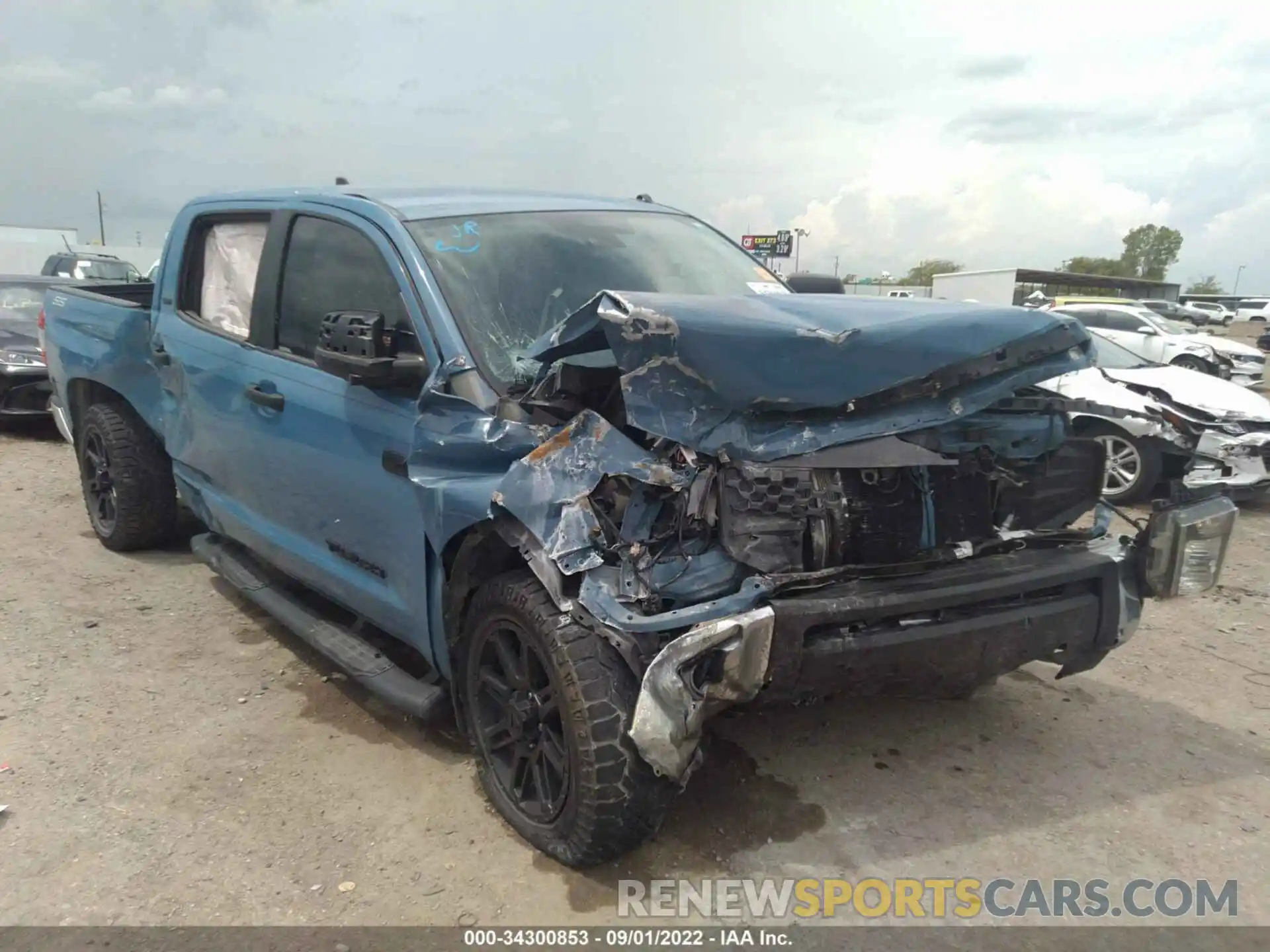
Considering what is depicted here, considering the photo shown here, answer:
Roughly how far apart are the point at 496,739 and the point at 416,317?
141cm

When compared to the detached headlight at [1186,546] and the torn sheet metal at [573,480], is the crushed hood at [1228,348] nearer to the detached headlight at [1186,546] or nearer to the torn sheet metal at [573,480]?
the detached headlight at [1186,546]

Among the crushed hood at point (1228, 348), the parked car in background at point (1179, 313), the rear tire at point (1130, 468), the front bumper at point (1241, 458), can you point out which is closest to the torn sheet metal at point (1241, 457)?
the front bumper at point (1241, 458)

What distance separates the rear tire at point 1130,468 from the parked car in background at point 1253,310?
1759 inches

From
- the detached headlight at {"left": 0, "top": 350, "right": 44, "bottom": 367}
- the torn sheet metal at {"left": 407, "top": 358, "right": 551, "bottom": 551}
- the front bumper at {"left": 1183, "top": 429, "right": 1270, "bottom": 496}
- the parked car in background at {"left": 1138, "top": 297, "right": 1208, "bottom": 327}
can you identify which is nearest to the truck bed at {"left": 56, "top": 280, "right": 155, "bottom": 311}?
the detached headlight at {"left": 0, "top": 350, "right": 44, "bottom": 367}

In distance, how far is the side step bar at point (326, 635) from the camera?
3080 mm

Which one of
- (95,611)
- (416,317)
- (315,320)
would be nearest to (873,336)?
(416,317)

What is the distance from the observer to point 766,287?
393 centimetres

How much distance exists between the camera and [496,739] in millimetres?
2844

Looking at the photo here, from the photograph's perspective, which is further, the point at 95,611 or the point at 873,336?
the point at 95,611

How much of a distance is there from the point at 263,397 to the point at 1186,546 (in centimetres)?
337

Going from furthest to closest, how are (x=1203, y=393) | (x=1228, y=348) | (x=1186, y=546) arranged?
1. (x=1228, y=348)
2. (x=1203, y=393)
3. (x=1186, y=546)

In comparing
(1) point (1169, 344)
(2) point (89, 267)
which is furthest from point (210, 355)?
(1) point (1169, 344)

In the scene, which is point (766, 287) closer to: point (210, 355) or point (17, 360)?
point (210, 355)

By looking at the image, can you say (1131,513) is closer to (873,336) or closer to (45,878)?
(873,336)
